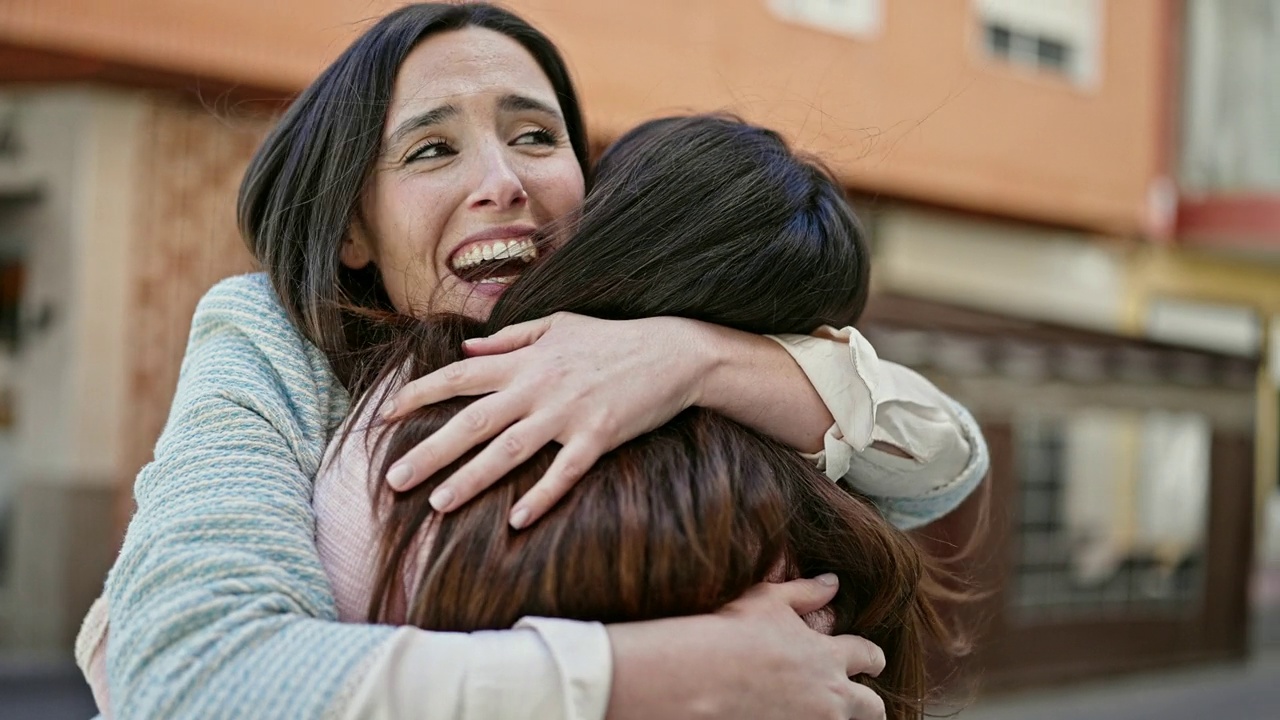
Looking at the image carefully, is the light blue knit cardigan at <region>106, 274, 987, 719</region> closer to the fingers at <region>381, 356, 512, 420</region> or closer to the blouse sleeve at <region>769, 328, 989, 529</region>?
the fingers at <region>381, 356, 512, 420</region>

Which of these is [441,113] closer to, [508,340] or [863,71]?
[508,340]

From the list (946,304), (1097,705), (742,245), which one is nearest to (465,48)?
(742,245)

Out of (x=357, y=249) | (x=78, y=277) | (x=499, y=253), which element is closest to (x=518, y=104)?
(x=499, y=253)

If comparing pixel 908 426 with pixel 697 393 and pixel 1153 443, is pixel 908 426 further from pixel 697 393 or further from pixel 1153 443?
pixel 1153 443

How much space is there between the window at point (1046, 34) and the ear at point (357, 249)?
10396 mm

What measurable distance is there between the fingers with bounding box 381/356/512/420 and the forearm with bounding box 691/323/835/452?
0.26 metres

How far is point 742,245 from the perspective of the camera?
166 cm

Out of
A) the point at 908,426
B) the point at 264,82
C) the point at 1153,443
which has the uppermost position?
the point at 264,82

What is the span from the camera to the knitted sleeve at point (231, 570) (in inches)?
48.6

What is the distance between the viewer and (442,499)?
1412 mm

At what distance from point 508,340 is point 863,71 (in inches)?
356

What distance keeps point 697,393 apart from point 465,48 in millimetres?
666

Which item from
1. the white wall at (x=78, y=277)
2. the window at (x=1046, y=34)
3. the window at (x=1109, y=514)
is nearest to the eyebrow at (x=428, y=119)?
the white wall at (x=78, y=277)

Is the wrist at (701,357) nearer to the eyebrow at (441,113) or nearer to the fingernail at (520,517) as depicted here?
the fingernail at (520,517)
